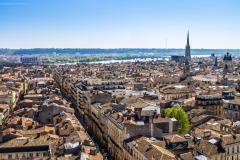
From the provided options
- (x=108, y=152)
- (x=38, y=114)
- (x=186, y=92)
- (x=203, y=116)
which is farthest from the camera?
(x=186, y=92)

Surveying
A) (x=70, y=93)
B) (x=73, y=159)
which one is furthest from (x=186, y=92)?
(x=73, y=159)

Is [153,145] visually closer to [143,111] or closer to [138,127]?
[138,127]

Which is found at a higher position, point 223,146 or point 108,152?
point 223,146

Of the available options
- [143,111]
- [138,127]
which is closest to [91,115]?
[143,111]

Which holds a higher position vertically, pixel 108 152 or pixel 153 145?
pixel 153 145

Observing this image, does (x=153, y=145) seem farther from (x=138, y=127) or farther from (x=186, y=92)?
(x=186, y=92)

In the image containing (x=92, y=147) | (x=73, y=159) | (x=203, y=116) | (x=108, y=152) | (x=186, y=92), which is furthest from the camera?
(x=186, y=92)

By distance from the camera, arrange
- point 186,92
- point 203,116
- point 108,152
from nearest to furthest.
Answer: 1. point 108,152
2. point 203,116
3. point 186,92

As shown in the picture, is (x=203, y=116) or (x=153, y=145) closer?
(x=153, y=145)

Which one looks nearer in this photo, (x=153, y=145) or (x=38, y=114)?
(x=153, y=145)
